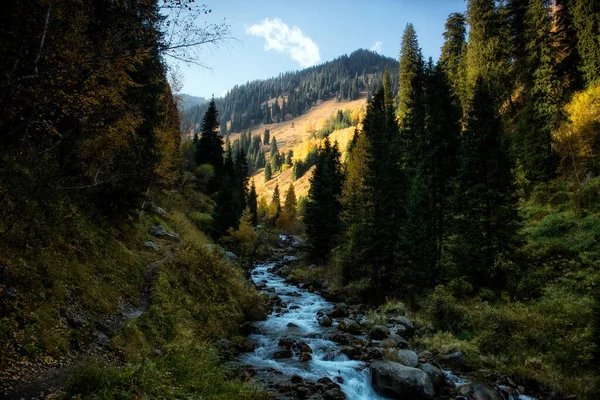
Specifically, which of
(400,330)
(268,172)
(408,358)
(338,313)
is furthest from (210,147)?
(268,172)

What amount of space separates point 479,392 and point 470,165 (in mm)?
14619

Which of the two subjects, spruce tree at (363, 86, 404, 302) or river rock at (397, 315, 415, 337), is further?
spruce tree at (363, 86, 404, 302)

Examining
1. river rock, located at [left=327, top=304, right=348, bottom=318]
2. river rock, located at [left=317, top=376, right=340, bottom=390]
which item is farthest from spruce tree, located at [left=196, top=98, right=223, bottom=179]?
Result: river rock, located at [left=317, top=376, right=340, bottom=390]

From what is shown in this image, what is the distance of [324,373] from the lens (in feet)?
43.4

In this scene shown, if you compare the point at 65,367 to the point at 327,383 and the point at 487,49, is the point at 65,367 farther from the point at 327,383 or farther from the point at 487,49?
the point at 487,49

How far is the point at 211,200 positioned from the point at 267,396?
1791 inches

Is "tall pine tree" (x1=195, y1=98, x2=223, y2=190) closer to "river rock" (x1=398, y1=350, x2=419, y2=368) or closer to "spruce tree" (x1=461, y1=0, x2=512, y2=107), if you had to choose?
"spruce tree" (x1=461, y1=0, x2=512, y2=107)

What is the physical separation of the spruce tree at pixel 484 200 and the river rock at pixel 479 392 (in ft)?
31.4

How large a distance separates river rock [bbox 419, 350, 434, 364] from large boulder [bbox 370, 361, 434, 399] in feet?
8.15

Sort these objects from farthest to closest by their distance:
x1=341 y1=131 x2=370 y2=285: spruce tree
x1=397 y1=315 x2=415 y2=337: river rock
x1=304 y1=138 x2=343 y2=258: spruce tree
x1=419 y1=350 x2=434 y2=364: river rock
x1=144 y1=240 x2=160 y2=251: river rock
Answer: x1=304 y1=138 x2=343 y2=258: spruce tree
x1=341 y1=131 x2=370 y2=285: spruce tree
x1=144 y1=240 x2=160 y2=251: river rock
x1=397 y1=315 x2=415 y2=337: river rock
x1=419 y1=350 x2=434 y2=364: river rock

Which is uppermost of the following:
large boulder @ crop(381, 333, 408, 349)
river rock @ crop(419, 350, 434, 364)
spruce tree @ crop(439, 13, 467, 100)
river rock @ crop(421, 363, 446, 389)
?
spruce tree @ crop(439, 13, 467, 100)

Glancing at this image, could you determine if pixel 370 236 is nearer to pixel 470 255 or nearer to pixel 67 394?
pixel 470 255

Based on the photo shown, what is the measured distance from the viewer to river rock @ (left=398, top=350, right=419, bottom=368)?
42.2 ft

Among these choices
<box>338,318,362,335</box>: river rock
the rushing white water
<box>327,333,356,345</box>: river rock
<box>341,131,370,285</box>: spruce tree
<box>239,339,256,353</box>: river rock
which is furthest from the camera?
<box>341,131,370,285</box>: spruce tree
